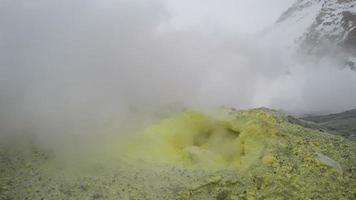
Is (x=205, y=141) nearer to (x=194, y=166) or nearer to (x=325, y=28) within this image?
(x=194, y=166)

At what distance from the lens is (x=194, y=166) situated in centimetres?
1284

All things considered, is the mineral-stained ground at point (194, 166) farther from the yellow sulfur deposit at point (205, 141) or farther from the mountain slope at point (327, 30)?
the mountain slope at point (327, 30)

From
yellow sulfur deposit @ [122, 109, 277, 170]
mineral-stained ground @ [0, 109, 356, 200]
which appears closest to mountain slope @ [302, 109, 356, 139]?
yellow sulfur deposit @ [122, 109, 277, 170]

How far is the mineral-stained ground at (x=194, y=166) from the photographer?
11617 millimetres

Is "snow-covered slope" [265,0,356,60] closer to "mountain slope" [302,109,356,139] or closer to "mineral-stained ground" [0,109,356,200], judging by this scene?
"mountain slope" [302,109,356,139]

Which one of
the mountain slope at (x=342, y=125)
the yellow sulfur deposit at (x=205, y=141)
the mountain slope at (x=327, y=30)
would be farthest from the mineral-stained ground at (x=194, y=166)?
the mountain slope at (x=327, y=30)

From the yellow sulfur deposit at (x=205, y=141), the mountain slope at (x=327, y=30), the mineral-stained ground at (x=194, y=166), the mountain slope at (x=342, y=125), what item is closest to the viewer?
the mineral-stained ground at (x=194, y=166)

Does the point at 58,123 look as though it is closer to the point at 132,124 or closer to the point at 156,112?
the point at 132,124

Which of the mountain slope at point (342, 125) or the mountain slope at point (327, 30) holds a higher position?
the mountain slope at point (327, 30)

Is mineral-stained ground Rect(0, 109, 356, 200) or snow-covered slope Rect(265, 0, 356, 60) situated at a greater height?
snow-covered slope Rect(265, 0, 356, 60)

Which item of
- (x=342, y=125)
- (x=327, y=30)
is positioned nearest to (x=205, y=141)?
(x=342, y=125)

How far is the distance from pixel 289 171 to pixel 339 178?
1294 millimetres

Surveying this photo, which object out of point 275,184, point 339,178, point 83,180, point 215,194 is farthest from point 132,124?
point 339,178

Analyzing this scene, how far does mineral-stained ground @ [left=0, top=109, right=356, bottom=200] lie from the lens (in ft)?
38.1
